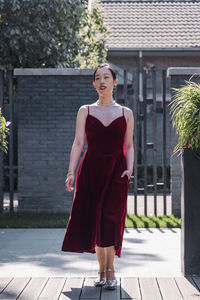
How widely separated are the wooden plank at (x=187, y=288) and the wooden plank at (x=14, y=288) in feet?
4.13

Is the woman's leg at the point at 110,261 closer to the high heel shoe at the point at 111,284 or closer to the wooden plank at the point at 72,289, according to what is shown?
the high heel shoe at the point at 111,284

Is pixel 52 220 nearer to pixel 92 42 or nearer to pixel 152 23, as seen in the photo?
pixel 92 42

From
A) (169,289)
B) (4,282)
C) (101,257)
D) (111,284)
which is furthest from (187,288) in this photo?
(4,282)

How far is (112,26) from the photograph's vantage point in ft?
68.1

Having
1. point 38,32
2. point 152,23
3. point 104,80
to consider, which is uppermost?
point 152,23

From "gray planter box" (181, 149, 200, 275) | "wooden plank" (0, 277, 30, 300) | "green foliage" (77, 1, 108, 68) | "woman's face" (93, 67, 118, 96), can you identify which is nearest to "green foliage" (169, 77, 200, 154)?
"gray planter box" (181, 149, 200, 275)

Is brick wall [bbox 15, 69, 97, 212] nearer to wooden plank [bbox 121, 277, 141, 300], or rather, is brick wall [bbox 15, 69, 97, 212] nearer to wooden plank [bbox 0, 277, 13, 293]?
wooden plank [bbox 0, 277, 13, 293]

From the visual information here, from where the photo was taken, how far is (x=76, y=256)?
589 cm

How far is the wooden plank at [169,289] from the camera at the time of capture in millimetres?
4102

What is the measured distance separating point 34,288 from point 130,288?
763 mm

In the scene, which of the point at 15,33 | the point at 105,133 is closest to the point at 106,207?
the point at 105,133

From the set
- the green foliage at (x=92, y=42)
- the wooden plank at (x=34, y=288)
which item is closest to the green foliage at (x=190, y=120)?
the wooden plank at (x=34, y=288)

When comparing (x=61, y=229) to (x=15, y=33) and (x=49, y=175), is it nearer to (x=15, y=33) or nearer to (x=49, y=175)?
(x=49, y=175)

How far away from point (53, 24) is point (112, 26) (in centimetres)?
1077
